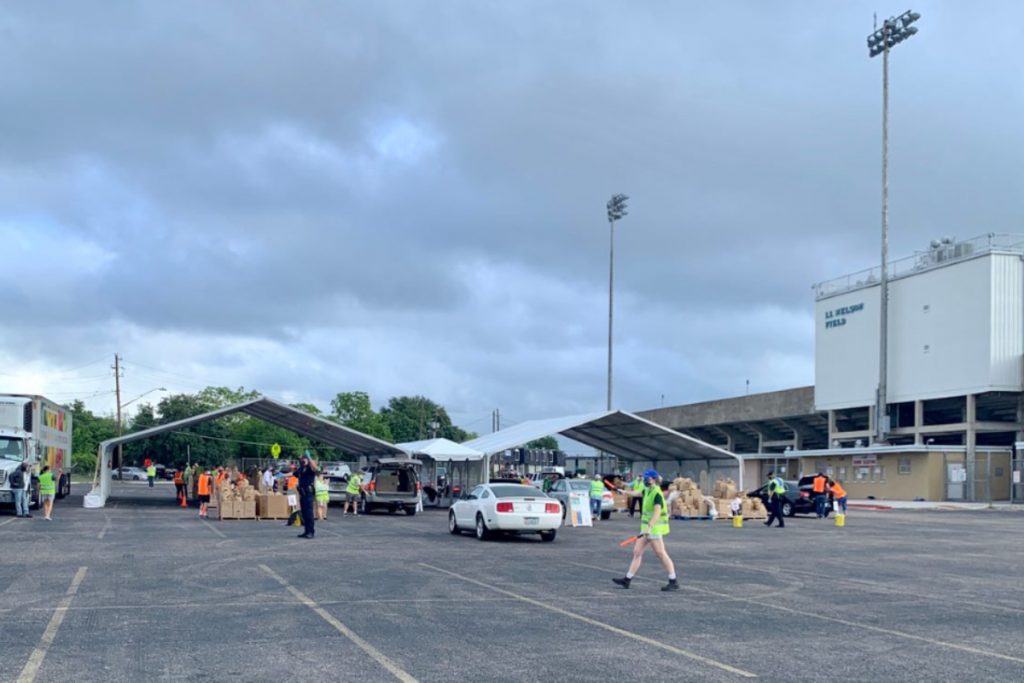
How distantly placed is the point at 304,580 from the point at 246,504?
17.7 meters

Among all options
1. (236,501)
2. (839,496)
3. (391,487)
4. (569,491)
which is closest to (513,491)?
(569,491)

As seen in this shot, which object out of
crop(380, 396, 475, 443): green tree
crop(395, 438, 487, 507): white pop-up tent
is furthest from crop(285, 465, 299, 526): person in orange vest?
crop(380, 396, 475, 443): green tree

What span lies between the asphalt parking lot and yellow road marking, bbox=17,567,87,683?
0.03 m

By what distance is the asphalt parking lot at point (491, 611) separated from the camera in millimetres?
8875

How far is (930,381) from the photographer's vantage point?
6088 cm

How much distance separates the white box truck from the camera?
32.1m

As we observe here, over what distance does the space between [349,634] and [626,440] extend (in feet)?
123

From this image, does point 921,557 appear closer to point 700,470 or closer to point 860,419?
point 700,470

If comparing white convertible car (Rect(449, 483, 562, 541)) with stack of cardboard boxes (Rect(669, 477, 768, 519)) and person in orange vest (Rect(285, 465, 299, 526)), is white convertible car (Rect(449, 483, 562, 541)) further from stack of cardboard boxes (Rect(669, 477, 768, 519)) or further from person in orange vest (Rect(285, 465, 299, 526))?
stack of cardboard boxes (Rect(669, 477, 768, 519))

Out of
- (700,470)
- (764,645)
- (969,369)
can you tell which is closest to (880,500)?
(969,369)

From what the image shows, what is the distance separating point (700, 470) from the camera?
4541 centimetres

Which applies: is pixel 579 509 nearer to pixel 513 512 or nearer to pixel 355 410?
pixel 513 512

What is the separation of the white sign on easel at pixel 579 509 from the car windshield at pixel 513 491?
6.17 m

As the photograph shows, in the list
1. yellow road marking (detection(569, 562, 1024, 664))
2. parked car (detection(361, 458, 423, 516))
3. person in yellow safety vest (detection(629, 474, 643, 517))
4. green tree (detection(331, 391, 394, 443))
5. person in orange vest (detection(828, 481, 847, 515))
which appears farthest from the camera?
green tree (detection(331, 391, 394, 443))
